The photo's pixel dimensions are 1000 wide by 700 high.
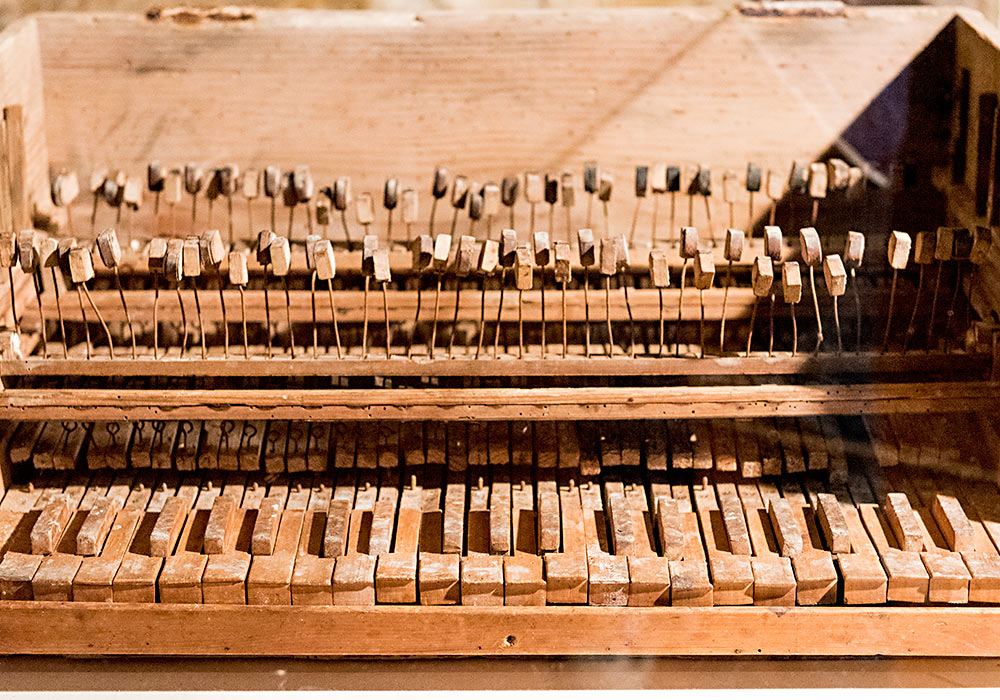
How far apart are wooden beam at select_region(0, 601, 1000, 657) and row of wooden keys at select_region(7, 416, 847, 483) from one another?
33cm

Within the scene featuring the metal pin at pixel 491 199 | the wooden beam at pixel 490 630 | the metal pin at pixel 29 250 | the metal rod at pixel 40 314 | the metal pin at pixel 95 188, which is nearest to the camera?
the wooden beam at pixel 490 630

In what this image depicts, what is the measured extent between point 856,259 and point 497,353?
0.66 meters

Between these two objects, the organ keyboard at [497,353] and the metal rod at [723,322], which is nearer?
the organ keyboard at [497,353]

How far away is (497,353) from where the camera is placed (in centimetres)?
224

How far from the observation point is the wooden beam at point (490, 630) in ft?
6.42

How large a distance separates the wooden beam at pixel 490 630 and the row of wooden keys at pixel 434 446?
1.09 feet

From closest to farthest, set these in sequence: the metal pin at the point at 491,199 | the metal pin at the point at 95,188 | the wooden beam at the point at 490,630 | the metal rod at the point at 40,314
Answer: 1. the wooden beam at the point at 490,630
2. the metal rod at the point at 40,314
3. the metal pin at the point at 491,199
4. the metal pin at the point at 95,188

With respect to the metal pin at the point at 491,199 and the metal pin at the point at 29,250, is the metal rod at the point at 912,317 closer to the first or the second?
the metal pin at the point at 491,199

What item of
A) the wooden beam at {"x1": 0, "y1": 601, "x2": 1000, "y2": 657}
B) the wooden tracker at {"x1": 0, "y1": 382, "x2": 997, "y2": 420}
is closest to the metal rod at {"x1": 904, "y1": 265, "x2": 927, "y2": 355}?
the wooden tracker at {"x1": 0, "y1": 382, "x2": 997, "y2": 420}

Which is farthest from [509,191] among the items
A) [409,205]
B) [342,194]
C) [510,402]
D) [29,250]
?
[29,250]

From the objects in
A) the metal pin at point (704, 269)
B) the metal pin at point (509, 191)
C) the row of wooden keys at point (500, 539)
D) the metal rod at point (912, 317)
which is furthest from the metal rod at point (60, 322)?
the metal rod at point (912, 317)

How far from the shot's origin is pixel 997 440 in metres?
2.13

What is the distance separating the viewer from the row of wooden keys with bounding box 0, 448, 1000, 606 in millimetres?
1970

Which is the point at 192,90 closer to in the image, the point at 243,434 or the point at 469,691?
the point at 243,434
